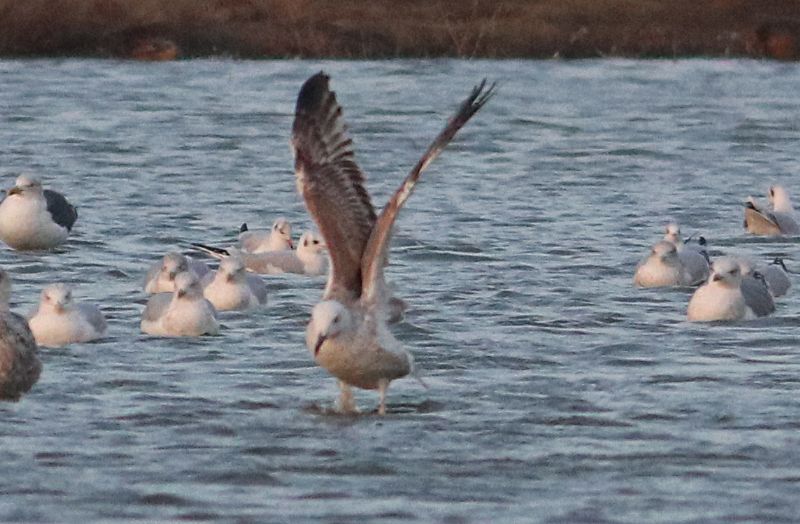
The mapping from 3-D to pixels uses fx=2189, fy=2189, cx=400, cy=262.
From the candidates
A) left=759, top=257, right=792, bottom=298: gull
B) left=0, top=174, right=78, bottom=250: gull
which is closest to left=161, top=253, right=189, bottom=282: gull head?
left=0, top=174, right=78, bottom=250: gull

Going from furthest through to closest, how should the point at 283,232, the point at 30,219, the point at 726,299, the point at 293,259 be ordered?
the point at 30,219
the point at 283,232
the point at 293,259
the point at 726,299

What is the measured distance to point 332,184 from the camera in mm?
12047

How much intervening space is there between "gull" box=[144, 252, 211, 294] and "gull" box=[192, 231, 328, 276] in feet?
2.17

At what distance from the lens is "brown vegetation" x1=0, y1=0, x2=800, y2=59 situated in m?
32.1

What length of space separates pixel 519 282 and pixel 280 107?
44.4ft

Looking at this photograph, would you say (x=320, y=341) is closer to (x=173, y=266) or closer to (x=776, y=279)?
(x=173, y=266)

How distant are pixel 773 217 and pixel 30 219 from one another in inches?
248

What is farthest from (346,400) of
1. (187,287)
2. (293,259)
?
(293,259)

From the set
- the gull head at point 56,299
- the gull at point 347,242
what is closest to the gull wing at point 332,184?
the gull at point 347,242

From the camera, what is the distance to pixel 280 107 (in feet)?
97.1

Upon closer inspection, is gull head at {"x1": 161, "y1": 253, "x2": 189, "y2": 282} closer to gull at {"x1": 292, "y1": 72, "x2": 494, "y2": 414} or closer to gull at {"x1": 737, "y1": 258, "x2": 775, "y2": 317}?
gull at {"x1": 292, "y1": 72, "x2": 494, "y2": 414}

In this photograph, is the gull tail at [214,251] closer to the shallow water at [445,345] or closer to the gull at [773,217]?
the shallow water at [445,345]

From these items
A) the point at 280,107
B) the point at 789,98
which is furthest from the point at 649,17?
the point at 280,107

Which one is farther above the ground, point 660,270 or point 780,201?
point 660,270
